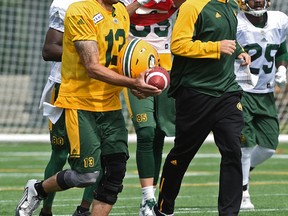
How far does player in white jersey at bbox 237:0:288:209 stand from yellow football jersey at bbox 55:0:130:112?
2.32 metres

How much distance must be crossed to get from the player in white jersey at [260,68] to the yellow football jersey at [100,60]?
232cm

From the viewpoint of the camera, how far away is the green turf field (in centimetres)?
897

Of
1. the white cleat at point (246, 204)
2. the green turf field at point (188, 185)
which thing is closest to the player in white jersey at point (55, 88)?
the green turf field at point (188, 185)

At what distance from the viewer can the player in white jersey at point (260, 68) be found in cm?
919

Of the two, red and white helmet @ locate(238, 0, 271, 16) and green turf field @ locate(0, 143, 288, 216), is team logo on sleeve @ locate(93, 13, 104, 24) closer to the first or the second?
green turf field @ locate(0, 143, 288, 216)

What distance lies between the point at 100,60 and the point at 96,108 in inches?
13.5

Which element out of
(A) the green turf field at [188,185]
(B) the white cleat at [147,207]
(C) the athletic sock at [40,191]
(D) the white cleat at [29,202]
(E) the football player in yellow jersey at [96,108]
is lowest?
(A) the green turf field at [188,185]

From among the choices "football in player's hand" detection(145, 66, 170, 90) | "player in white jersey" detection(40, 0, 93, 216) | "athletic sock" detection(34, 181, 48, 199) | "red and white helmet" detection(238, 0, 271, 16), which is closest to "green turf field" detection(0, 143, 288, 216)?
"player in white jersey" detection(40, 0, 93, 216)

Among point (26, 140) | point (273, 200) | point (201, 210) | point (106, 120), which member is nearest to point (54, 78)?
point (106, 120)

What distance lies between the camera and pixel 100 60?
6.94 metres

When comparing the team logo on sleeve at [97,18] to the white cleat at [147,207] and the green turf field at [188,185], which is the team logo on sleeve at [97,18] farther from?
the green turf field at [188,185]

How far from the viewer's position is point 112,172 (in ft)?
23.0

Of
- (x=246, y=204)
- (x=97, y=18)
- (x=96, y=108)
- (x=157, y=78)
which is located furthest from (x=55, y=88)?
(x=246, y=204)

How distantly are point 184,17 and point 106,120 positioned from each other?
36.7 inches
